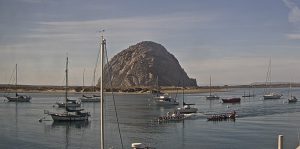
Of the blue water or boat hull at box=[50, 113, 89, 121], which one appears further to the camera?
boat hull at box=[50, 113, 89, 121]

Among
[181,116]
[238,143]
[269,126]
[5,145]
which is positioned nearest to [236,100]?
[181,116]

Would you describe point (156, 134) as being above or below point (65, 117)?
below

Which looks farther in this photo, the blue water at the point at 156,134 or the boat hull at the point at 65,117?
the boat hull at the point at 65,117

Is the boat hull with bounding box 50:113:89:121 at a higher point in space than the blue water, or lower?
higher

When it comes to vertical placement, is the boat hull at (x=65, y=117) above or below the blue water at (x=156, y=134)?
above

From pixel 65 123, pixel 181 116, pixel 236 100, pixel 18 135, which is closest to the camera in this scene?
pixel 18 135

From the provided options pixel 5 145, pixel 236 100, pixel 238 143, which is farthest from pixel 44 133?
pixel 236 100

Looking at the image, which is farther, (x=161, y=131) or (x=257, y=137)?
(x=161, y=131)

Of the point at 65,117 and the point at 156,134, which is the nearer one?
the point at 156,134

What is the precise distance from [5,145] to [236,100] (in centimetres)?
10750

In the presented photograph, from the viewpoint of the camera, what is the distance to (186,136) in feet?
203

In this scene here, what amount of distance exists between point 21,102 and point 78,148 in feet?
373

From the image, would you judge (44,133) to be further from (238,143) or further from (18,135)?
(238,143)

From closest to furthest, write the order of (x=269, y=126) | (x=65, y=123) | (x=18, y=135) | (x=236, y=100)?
(x=18, y=135) → (x=269, y=126) → (x=65, y=123) → (x=236, y=100)
